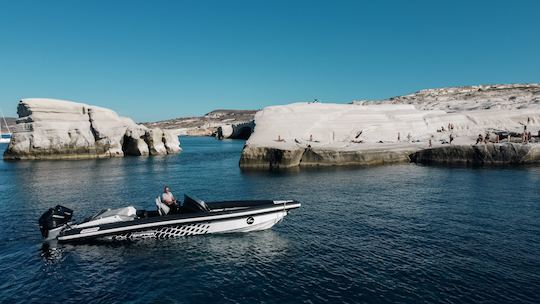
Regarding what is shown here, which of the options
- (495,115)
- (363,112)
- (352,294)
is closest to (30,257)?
(352,294)

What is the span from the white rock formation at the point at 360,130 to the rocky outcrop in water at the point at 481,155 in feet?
9.81

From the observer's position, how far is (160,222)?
21.3 meters

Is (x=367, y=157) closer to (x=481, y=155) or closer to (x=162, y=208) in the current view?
(x=481, y=155)

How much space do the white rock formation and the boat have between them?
30.5m

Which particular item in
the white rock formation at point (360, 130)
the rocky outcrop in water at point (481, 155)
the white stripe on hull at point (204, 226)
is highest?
the white rock formation at point (360, 130)

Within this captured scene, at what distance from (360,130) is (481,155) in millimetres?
20123

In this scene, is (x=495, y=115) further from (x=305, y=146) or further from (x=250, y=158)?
(x=250, y=158)

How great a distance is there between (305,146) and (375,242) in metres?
35.1

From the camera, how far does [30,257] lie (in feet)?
63.5

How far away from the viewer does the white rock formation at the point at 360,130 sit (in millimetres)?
54000

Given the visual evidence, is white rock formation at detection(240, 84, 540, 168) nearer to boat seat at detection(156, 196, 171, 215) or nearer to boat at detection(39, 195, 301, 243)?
boat at detection(39, 195, 301, 243)

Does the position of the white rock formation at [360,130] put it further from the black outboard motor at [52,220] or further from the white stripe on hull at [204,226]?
the black outboard motor at [52,220]

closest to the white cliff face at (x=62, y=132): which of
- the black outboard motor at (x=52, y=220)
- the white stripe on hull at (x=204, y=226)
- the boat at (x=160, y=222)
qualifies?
the black outboard motor at (x=52, y=220)

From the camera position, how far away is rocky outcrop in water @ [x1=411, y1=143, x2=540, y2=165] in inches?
1927
